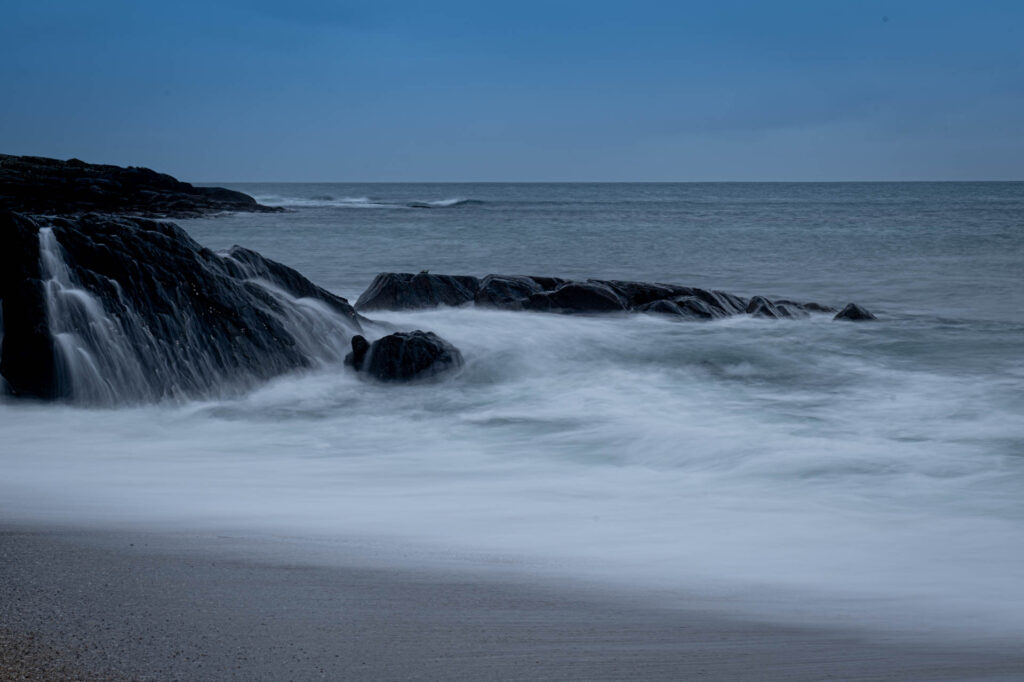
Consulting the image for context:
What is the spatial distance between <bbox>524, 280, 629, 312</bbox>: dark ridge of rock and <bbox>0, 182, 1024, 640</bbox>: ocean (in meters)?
0.39

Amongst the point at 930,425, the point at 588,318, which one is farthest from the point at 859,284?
the point at 930,425

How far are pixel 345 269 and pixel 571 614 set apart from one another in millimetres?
18291

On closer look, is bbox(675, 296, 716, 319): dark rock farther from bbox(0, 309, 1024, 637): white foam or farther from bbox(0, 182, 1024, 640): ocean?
bbox(0, 309, 1024, 637): white foam

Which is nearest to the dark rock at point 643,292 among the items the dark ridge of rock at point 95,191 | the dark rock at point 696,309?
the dark rock at point 696,309

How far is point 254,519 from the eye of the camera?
14.5 feet

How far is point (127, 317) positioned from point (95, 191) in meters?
35.9

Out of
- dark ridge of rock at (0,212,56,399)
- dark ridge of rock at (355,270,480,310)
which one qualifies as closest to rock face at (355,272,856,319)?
dark ridge of rock at (355,270,480,310)

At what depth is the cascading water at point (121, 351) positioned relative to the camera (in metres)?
6.84

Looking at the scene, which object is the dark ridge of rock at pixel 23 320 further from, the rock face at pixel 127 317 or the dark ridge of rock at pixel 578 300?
the dark ridge of rock at pixel 578 300

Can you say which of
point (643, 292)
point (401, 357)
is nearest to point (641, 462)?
point (401, 357)

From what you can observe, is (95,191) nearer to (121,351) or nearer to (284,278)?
(284,278)

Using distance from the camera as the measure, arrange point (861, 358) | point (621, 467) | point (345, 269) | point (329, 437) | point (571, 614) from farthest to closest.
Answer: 1. point (345, 269)
2. point (861, 358)
3. point (329, 437)
4. point (621, 467)
5. point (571, 614)

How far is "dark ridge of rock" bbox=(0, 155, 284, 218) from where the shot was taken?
36.1 meters

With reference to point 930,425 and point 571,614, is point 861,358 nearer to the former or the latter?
point 930,425
